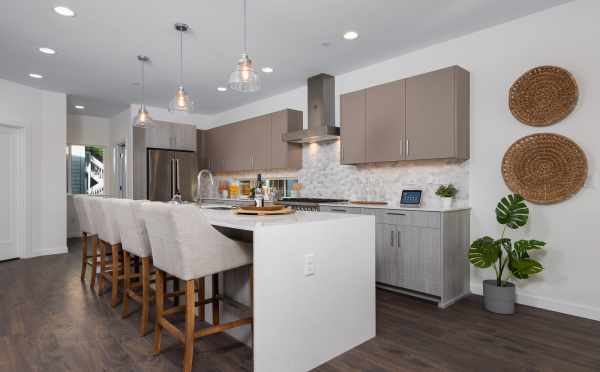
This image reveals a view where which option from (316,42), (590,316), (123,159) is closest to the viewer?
(590,316)

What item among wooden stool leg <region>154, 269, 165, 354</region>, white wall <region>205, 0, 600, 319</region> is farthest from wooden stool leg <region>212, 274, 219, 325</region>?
white wall <region>205, 0, 600, 319</region>

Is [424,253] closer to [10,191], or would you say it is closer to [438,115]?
[438,115]

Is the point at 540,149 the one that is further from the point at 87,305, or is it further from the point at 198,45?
the point at 87,305

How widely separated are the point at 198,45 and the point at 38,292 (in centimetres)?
311

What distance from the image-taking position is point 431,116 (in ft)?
11.4

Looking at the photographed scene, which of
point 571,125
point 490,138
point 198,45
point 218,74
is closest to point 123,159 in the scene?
point 218,74

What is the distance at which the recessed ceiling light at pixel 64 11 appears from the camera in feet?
9.77

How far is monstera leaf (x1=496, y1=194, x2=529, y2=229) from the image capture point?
2.90 m

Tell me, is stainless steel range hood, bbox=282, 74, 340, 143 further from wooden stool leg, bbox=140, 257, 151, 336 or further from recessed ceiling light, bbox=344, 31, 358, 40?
wooden stool leg, bbox=140, 257, 151, 336

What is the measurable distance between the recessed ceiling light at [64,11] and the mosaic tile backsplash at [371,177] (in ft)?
10.6

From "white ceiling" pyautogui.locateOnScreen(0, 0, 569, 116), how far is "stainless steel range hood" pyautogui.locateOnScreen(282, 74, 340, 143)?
0.51ft

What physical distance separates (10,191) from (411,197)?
5.84 metres

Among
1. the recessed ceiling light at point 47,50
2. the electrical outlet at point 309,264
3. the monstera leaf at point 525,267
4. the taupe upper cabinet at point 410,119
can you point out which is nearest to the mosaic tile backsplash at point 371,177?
the taupe upper cabinet at point 410,119

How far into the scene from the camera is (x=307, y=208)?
4.41m
